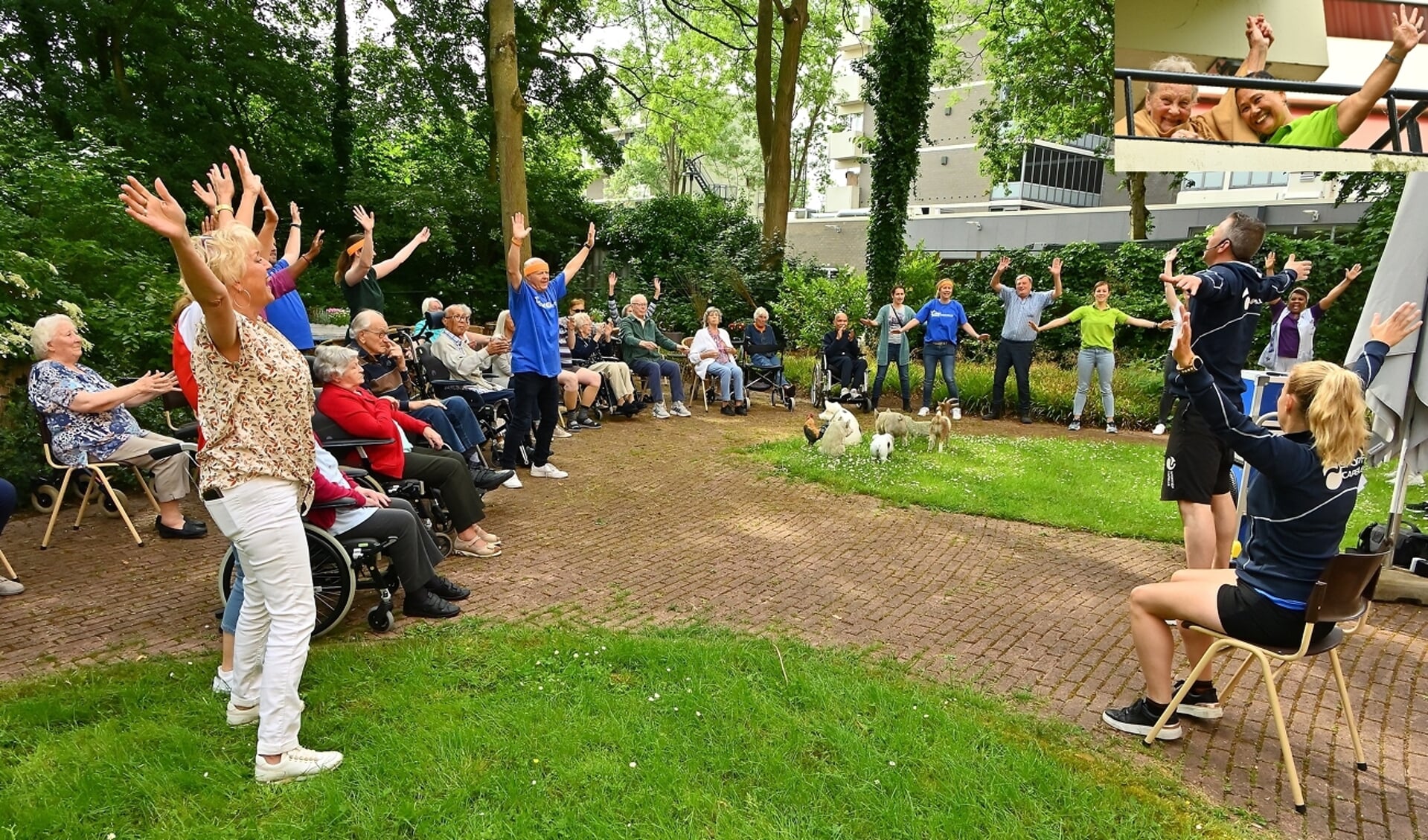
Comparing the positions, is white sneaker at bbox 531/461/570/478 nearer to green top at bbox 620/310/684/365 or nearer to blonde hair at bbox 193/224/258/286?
green top at bbox 620/310/684/365

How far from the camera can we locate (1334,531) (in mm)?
2803

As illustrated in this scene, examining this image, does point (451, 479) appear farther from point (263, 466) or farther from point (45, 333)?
point (45, 333)

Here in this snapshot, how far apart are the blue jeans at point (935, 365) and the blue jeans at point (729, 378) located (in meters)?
2.61

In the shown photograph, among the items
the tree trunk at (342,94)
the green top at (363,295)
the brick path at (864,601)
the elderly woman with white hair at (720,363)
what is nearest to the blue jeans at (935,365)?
the elderly woman with white hair at (720,363)

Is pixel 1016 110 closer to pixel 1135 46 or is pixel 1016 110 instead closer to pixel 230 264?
pixel 1135 46

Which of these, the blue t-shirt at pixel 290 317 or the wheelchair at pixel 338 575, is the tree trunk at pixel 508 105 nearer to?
the blue t-shirt at pixel 290 317

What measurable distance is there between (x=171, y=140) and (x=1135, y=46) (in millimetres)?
17552

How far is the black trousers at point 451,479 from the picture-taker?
494 centimetres

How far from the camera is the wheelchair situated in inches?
143

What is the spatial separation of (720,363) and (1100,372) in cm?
517

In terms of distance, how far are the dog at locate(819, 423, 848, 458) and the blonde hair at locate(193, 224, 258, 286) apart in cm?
634

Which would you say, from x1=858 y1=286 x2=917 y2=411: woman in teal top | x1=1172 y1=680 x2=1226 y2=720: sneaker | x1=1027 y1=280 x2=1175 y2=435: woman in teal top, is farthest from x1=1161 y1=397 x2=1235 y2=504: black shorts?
x1=858 y1=286 x2=917 y2=411: woman in teal top

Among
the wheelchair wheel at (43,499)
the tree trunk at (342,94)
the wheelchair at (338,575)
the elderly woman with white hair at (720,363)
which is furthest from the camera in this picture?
the tree trunk at (342,94)

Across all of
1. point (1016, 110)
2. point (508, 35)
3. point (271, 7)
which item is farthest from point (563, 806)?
point (1016, 110)
